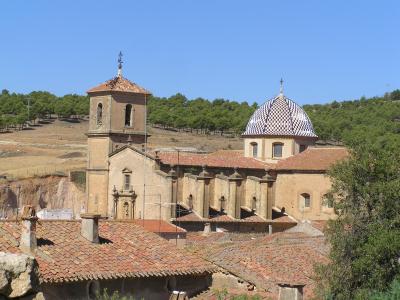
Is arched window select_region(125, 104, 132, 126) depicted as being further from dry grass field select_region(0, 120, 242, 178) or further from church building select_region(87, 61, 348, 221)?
dry grass field select_region(0, 120, 242, 178)

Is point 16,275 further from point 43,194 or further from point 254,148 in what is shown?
point 43,194

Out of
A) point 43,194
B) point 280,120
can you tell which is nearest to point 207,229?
point 280,120

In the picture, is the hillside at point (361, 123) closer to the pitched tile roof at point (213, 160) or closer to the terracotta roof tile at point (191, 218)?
the pitched tile roof at point (213, 160)

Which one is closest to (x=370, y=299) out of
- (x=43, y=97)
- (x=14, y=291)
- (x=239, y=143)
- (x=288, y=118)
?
(x=14, y=291)

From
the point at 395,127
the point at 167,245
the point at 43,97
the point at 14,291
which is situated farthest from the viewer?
the point at 43,97

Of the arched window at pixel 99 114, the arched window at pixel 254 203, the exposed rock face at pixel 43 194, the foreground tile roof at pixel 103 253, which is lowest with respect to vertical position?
the exposed rock face at pixel 43 194

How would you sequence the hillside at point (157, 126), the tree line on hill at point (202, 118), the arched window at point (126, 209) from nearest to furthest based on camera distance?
the arched window at point (126, 209) → the hillside at point (157, 126) → the tree line on hill at point (202, 118)

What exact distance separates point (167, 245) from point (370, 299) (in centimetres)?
553

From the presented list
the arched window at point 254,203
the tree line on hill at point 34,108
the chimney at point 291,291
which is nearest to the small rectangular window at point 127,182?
the arched window at point 254,203

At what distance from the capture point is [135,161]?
44.2 m

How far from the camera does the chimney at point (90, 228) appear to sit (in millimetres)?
19025

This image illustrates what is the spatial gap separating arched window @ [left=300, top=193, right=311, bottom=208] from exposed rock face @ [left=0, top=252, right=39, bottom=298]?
1668 inches

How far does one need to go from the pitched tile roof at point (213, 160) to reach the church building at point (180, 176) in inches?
2.2

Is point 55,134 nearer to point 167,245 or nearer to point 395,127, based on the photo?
point 395,127
